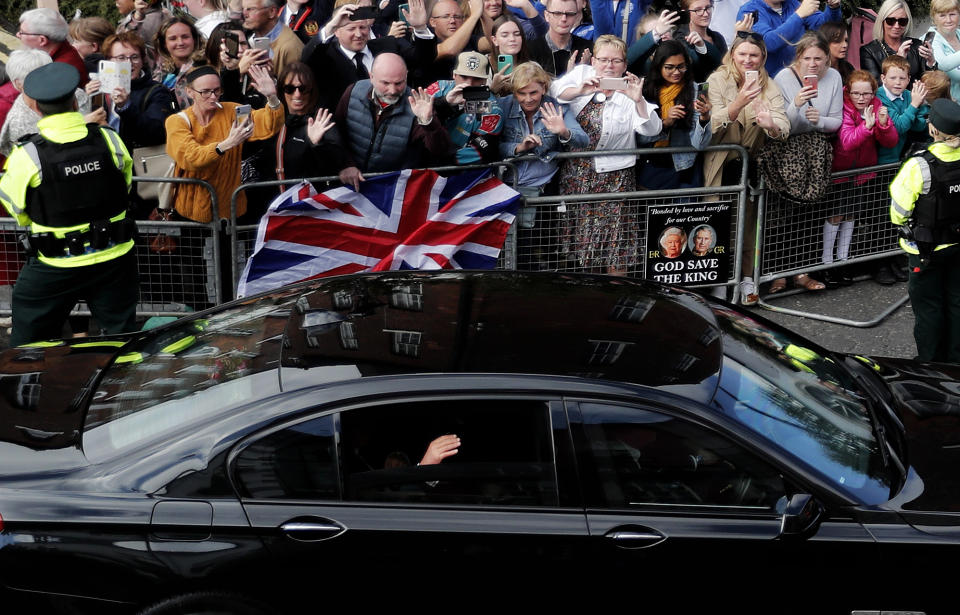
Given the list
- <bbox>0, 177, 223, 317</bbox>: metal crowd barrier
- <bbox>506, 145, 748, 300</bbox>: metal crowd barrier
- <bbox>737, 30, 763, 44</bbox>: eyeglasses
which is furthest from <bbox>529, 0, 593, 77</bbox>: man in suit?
<bbox>0, 177, 223, 317</bbox>: metal crowd barrier

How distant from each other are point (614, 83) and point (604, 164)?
0.60m

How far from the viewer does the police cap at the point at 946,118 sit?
713 cm

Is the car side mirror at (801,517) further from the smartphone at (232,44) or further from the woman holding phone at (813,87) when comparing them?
the smartphone at (232,44)

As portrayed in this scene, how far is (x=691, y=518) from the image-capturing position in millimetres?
4105

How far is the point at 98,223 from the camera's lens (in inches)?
261

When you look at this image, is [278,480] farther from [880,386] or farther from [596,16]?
[596,16]

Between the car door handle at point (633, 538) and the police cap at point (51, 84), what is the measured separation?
4.09 m

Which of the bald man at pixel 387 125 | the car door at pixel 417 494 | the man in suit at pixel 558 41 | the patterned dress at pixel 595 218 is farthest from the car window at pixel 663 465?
the man in suit at pixel 558 41

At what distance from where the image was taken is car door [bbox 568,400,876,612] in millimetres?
4059

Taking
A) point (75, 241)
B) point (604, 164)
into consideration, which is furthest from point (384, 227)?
point (75, 241)

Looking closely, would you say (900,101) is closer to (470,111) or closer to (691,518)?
(470,111)

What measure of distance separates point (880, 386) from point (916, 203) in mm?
2674

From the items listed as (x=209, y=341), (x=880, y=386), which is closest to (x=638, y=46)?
(x=880, y=386)

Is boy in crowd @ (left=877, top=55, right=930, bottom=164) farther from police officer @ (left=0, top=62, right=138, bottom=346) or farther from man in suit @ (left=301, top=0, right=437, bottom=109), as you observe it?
police officer @ (left=0, top=62, right=138, bottom=346)
